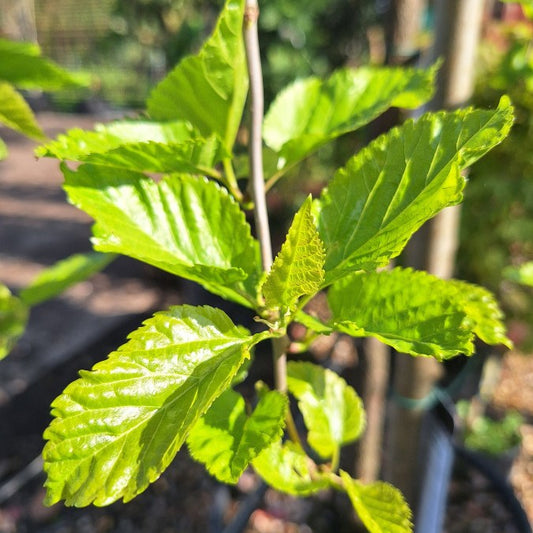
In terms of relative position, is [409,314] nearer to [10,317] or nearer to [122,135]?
[122,135]

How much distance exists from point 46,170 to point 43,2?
7975 mm

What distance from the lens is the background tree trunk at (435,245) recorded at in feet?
2.12

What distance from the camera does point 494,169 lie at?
5.12 ft

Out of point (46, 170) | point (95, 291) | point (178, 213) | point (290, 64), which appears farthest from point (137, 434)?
point (46, 170)

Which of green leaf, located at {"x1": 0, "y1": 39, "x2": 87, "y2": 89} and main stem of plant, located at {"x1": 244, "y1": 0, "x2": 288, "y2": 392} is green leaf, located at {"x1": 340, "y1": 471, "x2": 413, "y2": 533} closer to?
main stem of plant, located at {"x1": 244, "y1": 0, "x2": 288, "y2": 392}

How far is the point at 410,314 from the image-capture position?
297 mm

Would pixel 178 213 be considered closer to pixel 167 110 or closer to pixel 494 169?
pixel 167 110

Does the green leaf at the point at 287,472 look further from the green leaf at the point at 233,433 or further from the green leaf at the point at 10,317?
the green leaf at the point at 10,317

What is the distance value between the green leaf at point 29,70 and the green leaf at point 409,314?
0.40 m

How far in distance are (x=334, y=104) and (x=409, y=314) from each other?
0.20m

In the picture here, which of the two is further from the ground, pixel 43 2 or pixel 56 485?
pixel 43 2

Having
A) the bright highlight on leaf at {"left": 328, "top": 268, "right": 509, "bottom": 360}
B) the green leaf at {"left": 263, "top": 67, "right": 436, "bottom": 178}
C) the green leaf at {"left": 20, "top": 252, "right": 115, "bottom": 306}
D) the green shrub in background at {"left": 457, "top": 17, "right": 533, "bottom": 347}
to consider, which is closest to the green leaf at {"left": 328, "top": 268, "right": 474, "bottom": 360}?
the bright highlight on leaf at {"left": 328, "top": 268, "right": 509, "bottom": 360}

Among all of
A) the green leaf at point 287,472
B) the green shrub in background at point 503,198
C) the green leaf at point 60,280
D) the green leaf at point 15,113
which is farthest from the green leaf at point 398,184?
the green shrub in background at point 503,198

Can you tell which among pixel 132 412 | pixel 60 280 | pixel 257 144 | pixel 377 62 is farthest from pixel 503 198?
pixel 132 412
